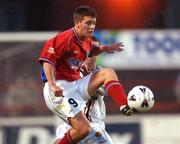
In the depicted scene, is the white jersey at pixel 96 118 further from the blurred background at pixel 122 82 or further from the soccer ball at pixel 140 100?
the blurred background at pixel 122 82

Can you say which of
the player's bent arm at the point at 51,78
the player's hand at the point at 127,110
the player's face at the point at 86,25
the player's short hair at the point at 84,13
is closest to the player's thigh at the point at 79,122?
the player's bent arm at the point at 51,78

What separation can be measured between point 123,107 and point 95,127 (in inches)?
34.8

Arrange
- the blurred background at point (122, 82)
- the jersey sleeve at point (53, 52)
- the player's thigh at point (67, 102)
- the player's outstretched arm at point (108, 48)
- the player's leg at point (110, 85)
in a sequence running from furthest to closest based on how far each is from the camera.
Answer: the blurred background at point (122, 82) → the player's outstretched arm at point (108, 48) → the player's thigh at point (67, 102) → the jersey sleeve at point (53, 52) → the player's leg at point (110, 85)

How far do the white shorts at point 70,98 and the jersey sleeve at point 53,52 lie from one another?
1.08 feet

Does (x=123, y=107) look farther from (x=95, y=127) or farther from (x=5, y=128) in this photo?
(x=5, y=128)

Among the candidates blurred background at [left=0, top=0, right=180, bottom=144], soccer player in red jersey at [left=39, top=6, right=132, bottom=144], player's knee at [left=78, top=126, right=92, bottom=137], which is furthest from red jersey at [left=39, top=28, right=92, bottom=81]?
blurred background at [left=0, top=0, right=180, bottom=144]

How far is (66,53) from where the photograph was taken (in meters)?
11.3

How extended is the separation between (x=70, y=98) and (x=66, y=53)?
0.47 meters

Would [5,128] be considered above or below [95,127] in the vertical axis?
below

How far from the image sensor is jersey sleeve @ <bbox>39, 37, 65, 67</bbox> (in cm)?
1118

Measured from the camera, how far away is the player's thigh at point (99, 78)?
36.7 ft

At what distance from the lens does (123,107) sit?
10.9 meters

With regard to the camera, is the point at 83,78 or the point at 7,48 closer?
the point at 83,78

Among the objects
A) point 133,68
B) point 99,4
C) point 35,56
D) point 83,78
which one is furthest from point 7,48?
point 83,78
